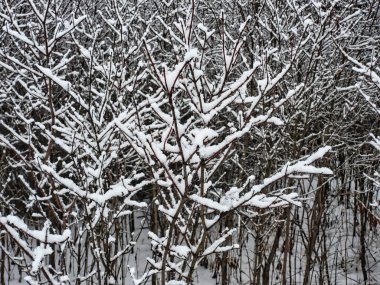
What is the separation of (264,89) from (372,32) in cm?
521

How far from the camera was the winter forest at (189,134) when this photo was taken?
2.38 meters

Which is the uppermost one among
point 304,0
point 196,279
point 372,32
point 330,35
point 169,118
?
point 304,0

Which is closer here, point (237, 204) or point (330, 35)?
point (237, 204)

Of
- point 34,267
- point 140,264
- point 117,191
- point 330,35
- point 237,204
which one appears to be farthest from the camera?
point 140,264

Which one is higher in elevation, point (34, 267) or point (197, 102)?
point (197, 102)

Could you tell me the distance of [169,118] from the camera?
2.21m

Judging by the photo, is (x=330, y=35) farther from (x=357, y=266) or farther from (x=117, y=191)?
(x=357, y=266)

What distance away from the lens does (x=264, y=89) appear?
7.80 ft

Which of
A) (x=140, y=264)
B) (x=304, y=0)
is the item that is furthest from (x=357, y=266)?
(x=304, y=0)

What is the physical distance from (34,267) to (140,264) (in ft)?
18.8

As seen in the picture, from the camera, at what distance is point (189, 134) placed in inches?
101

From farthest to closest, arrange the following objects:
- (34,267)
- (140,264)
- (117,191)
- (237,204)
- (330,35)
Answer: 1. (140,264)
2. (330,35)
3. (117,191)
4. (237,204)
5. (34,267)

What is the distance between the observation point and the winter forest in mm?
2381

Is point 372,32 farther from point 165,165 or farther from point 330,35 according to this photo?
point 165,165
